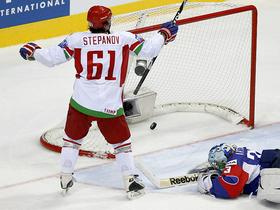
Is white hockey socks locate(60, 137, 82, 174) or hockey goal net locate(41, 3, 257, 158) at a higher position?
hockey goal net locate(41, 3, 257, 158)

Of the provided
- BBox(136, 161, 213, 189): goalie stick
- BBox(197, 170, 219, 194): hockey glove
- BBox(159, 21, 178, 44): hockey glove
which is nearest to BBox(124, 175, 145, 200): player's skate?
BBox(136, 161, 213, 189): goalie stick

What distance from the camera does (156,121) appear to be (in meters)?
7.11

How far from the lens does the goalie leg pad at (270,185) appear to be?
5195mm

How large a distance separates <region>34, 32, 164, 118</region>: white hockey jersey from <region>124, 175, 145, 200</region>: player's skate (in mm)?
393

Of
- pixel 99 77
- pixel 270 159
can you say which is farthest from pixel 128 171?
pixel 270 159

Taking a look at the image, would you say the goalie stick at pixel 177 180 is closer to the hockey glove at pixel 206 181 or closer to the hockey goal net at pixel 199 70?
the hockey glove at pixel 206 181

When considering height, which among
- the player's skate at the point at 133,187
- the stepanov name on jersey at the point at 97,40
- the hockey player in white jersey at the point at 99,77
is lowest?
the player's skate at the point at 133,187

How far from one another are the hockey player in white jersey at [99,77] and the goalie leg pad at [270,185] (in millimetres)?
746

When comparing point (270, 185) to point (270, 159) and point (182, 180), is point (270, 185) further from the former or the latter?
point (182, 180)

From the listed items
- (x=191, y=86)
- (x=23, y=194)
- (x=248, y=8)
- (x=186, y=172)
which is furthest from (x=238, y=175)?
(x=191, y=86)

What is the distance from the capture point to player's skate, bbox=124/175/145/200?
5.55 metres

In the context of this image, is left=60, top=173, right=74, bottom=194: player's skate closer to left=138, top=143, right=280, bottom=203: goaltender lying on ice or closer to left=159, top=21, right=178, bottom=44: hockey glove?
left=138, top=143, right=280, bottom=203: goaltender lying on ice

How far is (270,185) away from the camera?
17.1ft

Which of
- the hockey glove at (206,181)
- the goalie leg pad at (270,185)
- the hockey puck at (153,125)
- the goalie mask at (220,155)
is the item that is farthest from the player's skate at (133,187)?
the hockey puck at (153,125)
